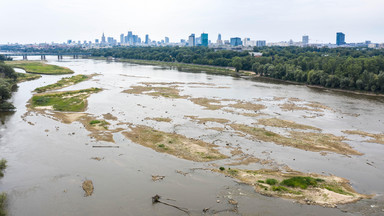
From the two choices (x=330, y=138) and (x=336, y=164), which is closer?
(x=336, y=164)

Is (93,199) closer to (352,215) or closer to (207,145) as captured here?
(207,145)

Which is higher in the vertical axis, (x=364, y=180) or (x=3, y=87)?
(x=3, y=87)

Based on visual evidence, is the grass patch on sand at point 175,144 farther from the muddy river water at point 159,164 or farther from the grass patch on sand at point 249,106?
the grass patch on sand at point 249,106

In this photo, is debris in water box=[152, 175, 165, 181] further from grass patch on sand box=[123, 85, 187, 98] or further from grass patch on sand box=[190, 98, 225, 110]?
grass patch on sand box=[123, 85, 187, 98]

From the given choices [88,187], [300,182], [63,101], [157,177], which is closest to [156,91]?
[63,101]

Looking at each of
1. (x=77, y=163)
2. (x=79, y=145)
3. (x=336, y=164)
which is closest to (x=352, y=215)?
(x=336, y=164)

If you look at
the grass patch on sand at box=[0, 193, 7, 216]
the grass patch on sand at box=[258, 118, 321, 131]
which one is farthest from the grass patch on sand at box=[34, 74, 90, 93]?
the grass patch on sand at box=[258, 118, 321, 131]
